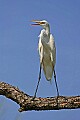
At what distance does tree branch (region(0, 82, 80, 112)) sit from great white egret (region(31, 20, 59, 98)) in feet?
2.23

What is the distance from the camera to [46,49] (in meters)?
3.42

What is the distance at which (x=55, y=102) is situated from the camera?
2773 millimetres

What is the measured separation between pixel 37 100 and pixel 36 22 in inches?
35.9

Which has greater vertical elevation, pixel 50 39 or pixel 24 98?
pixel 50 39

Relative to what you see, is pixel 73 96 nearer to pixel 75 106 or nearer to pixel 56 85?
pixel 75 106

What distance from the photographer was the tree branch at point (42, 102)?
9.02 ft

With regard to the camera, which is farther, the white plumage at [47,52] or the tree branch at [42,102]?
the white plumage at [47,52]

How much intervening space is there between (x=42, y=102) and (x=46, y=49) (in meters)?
0.79

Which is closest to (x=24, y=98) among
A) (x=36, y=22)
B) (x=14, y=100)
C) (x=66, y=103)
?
(x=14, y=100)

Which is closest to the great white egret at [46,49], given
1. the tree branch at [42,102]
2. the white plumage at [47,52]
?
the white plumage at [47,52]

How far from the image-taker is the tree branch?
2748 mm

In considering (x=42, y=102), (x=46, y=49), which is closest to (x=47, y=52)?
(x=46, y=49)

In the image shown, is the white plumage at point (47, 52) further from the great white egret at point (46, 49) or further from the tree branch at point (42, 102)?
the tree branch at point (42, 102)

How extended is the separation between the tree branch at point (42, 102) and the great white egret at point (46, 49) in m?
0.68
